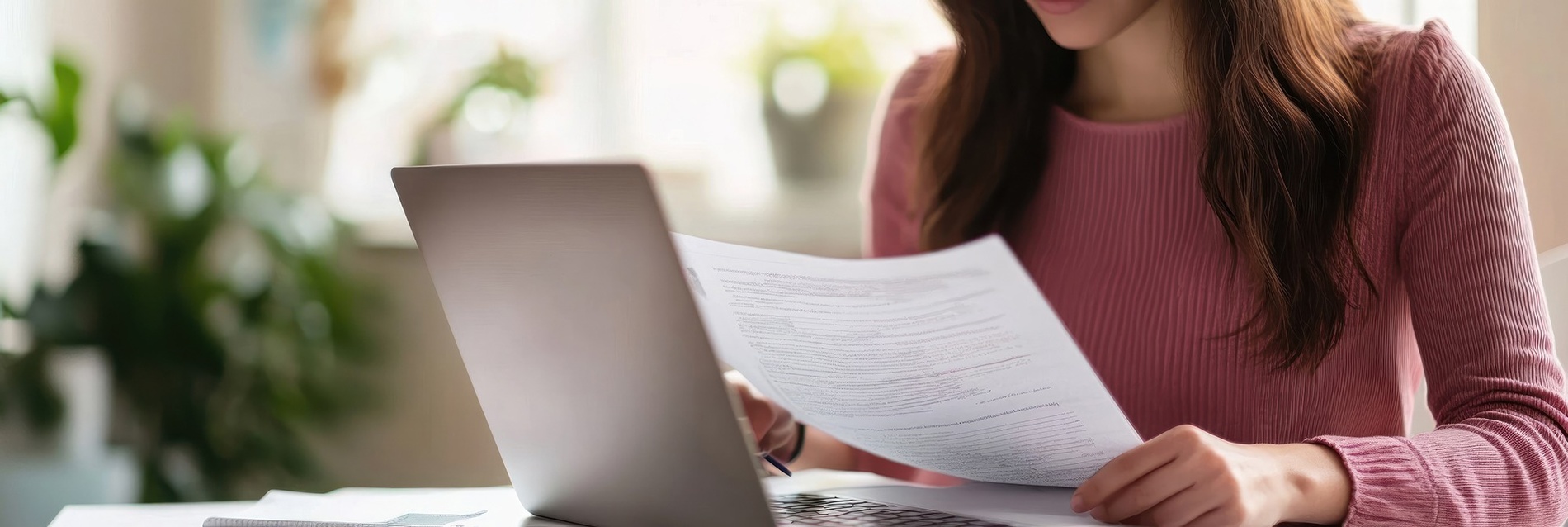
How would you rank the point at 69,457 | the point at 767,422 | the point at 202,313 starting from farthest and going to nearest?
the point at 202,313 < the point at 69,457 < the point at 767,422

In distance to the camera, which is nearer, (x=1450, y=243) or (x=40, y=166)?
(x=1450, y=243)

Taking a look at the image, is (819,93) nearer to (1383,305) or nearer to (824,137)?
(824,137)

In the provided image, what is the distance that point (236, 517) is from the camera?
2.01ft

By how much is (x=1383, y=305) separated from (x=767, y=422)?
471 millimetres

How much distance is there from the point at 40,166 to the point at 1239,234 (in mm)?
1688

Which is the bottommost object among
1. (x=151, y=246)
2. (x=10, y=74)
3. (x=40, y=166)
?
(x=151, y=246)

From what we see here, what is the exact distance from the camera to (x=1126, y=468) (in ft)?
1.87

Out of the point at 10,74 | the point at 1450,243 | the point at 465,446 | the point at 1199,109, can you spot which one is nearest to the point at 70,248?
the point at 10,74

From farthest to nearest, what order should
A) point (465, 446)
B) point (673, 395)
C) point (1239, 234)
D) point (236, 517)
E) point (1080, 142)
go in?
point (465, 446), point (1080, 142), point (1239, 234), point (236, 517), point (673, 395)

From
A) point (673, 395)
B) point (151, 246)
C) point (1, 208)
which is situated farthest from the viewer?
point (151, 246)

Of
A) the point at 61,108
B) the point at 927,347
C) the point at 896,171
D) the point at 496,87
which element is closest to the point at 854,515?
the point at 927,347

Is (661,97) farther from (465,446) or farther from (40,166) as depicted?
(40,166)

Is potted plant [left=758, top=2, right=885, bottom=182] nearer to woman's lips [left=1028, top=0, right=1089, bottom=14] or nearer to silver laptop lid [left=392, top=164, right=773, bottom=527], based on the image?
woman's lips [left=1028, top=0, right=1089, bottom=14]

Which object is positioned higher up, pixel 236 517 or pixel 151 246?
pixel 151 246
